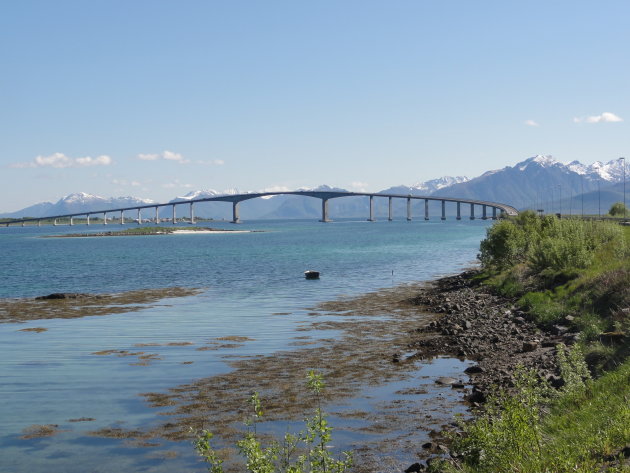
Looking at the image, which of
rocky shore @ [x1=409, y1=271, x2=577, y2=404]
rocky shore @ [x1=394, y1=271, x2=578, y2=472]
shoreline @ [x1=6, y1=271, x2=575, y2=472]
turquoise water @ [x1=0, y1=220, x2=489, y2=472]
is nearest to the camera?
turquoise water @ [x1=0, y1=220, x2=489, y2=472]

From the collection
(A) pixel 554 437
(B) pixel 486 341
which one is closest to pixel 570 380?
(A) pixel 554 437

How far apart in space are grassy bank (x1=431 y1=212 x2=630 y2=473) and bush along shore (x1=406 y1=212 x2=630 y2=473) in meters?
0.03

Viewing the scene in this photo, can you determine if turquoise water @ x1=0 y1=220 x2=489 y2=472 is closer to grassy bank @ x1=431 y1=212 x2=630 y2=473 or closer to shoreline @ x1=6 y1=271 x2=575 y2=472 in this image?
shoreline @ x1=6 y1=271 x2=575 y2=472

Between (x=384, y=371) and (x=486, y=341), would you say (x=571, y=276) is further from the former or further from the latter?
(x=384, y=371)

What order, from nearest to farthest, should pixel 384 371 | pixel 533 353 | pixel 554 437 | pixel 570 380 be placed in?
pixel 554 437 < pixel 570 380 < pixel 384 371 < pixel 533 353

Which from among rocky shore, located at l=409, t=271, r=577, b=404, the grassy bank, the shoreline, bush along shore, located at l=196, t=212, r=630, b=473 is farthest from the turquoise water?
rocky shore, located at l=409, t=271, r=577, b=404

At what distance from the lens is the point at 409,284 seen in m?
51.5

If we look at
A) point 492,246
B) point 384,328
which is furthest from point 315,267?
point 384,328

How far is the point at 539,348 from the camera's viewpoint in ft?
72.9

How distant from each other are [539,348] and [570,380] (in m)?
8.90

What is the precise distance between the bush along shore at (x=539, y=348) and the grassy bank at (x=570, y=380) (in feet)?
0.11

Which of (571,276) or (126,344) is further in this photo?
(571,276)

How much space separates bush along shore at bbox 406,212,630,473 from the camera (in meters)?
10.1

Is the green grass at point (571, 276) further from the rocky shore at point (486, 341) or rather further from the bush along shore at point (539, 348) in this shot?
the rocky shore at point (486, 341)
